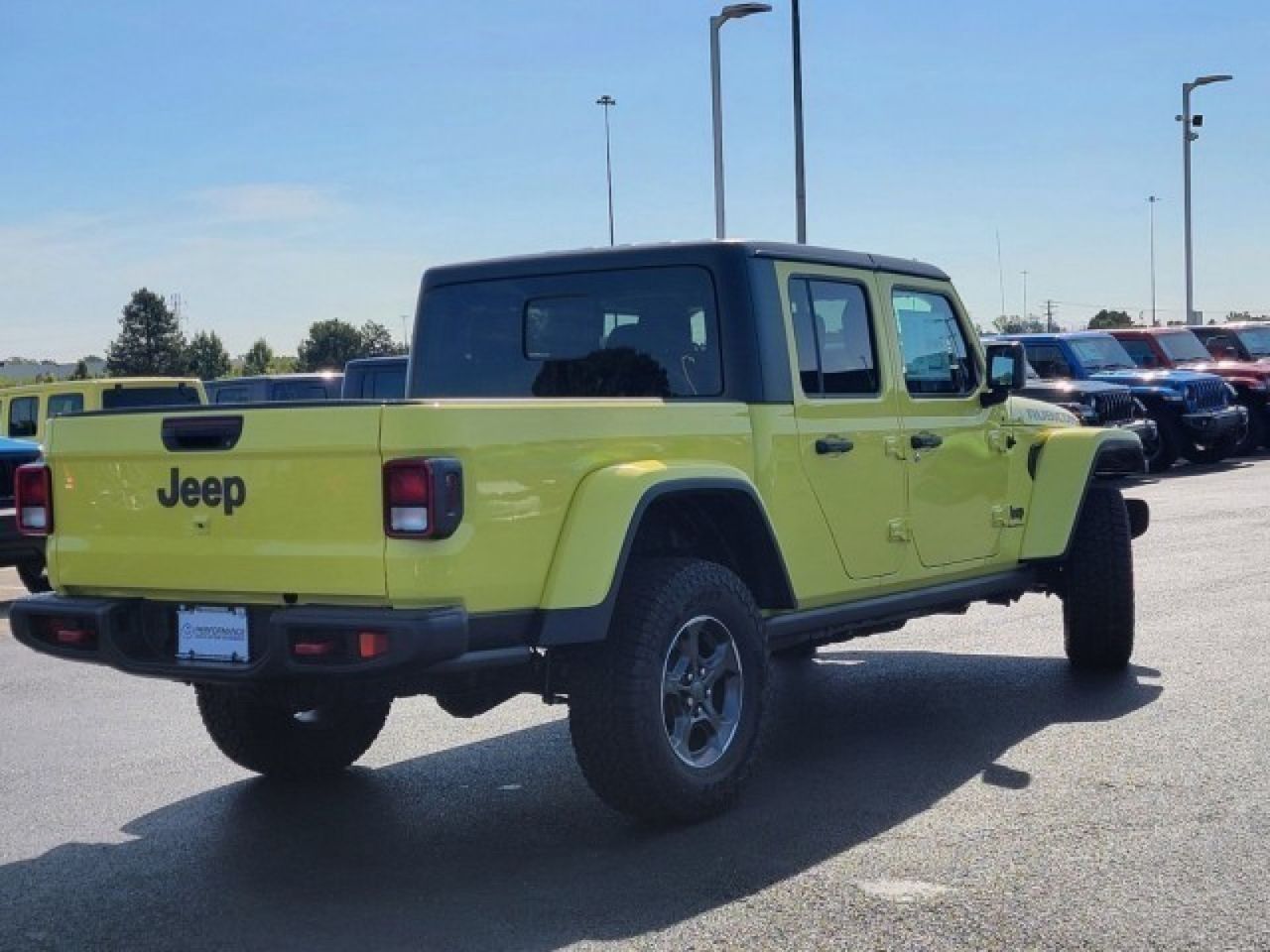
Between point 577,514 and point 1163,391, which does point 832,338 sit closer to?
point 577,514

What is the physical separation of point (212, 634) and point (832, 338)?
273cm

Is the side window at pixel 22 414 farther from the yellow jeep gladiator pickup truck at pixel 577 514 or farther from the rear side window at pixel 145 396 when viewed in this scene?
the yellow jeep gladiator pickup truck at pixel 577 514

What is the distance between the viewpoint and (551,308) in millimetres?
6812

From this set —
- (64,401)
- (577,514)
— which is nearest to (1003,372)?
(577,514)

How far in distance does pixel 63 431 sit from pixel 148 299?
108760 millimetres

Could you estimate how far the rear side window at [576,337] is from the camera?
21.2 ft

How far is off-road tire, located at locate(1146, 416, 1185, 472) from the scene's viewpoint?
22.7 m

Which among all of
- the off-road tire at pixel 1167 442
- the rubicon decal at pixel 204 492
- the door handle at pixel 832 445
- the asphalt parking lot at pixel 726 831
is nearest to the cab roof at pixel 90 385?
the asphalt parking lot at pixel 726 831

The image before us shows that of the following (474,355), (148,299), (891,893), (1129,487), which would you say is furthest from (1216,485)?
(148,299)

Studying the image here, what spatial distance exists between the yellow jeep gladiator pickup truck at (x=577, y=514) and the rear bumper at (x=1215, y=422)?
15.7 meters

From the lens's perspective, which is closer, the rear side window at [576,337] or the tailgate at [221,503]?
the tailgate at [221,503]

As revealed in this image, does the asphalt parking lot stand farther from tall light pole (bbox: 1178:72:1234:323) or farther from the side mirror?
tall light pole (bbox: 1178:72:1234:323)

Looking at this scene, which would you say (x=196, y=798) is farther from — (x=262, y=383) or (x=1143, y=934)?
(x=262, y=383)

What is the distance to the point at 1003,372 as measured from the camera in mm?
7863
